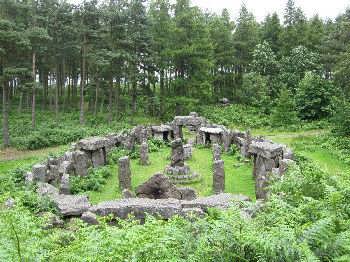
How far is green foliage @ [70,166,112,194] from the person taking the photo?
74.1ft

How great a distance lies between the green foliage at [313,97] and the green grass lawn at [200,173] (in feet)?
54.1

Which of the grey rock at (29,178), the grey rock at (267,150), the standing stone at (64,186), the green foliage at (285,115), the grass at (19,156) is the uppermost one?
the green foliage at (285,115)

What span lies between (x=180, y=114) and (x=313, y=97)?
45.5 feet

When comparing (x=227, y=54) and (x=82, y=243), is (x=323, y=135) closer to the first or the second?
(x=227, y=54)

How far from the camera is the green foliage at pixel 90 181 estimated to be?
74.1ft

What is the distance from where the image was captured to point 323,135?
36156 mm

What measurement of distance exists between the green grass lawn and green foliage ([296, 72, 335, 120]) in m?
16.5

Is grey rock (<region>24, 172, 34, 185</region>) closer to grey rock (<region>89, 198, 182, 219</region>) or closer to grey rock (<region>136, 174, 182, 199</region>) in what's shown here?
grey rock (<region>136, 174, 182, 199</region>)

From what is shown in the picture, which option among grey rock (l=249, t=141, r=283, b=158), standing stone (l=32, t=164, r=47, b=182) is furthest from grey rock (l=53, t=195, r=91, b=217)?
grey rock (l=249, t=141, r=283, b=158)

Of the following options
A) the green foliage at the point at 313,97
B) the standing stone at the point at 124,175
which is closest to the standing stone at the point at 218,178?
the standing stone at the point at 124,175

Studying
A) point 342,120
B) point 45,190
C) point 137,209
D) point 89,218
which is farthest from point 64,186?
point 342,120

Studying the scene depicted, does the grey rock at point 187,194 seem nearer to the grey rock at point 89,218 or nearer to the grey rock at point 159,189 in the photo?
the grey rock at point 159,189

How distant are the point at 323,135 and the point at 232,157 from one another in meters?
9.73

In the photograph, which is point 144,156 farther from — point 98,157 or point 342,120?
point 342,120
